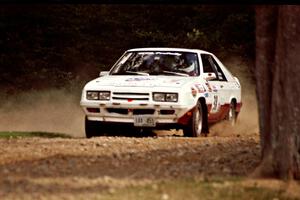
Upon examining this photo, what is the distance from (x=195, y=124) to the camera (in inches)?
531

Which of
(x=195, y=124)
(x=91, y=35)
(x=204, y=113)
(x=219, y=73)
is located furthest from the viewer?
(x=91, y=35)

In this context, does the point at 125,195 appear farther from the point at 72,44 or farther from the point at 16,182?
the point at 72,44

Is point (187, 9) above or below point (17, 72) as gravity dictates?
above

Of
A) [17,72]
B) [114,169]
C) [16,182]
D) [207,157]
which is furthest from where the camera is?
[17,72]

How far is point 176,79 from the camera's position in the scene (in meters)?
13.6

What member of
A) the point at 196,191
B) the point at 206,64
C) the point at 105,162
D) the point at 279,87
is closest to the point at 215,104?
the point at 206,64

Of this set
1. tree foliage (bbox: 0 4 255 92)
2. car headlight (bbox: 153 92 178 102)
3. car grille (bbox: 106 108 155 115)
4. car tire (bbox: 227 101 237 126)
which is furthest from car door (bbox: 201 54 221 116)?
tree foliage (bbox: 0 4 255 92)

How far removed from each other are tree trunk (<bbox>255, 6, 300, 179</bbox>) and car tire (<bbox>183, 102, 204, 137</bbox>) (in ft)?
13.2

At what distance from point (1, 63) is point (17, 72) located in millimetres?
605

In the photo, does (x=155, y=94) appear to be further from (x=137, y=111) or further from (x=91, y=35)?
(x=91, y=35)

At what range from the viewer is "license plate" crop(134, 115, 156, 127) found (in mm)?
12914

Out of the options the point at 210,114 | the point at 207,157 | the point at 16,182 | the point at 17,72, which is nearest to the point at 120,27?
the point at 17,72

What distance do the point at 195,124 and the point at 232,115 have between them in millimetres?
2853

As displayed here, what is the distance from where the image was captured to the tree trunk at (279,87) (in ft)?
29.2
